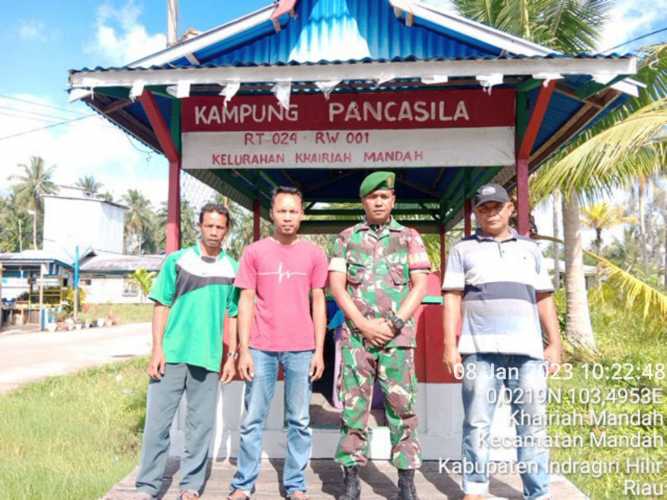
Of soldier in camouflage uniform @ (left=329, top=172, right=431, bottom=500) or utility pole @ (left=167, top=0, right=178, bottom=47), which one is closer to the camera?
soldier in camouflage uniform @ (left=329, top=172, right=431, bottom=500)

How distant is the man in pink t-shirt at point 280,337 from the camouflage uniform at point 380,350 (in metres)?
0.21

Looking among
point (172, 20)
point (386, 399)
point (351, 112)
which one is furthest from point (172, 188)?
point (172, 20)

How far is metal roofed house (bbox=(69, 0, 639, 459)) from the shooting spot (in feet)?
13.5

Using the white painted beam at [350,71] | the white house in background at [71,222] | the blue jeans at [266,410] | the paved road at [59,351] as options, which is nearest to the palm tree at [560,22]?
the white painted beam at [350,71]

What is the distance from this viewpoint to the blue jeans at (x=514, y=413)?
3262 millimetres

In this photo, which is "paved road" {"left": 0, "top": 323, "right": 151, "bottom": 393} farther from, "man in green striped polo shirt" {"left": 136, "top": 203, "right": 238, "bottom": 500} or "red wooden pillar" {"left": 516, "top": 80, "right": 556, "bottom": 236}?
"red wooden pillar" {"left": 516, "top": 80, "right": 556, "bottom": 236}

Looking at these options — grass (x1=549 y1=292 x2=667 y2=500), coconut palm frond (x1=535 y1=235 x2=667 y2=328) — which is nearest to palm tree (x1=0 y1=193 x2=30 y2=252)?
grass (x1=549 y1=292 x2=667 y2=500)

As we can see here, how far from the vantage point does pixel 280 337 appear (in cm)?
338

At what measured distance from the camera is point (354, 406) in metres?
3.37

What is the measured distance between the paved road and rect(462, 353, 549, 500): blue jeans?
8660 mm

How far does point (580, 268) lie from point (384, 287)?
28.4ft

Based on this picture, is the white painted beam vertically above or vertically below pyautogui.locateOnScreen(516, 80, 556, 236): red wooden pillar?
above

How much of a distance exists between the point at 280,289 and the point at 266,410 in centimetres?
74

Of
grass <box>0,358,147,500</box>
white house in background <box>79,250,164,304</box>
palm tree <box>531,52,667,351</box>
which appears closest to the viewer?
grass <box>0,358,147,500</box>
